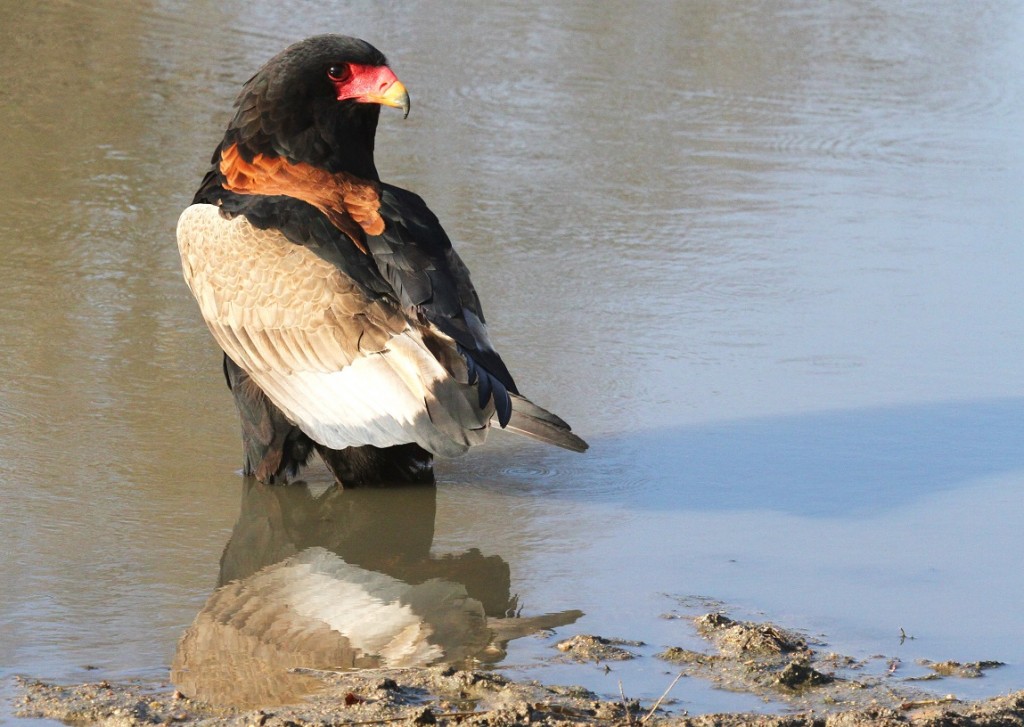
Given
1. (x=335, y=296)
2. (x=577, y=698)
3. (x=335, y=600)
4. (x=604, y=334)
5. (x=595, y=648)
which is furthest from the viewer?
(x=604, y=334)

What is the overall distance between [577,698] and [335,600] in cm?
98

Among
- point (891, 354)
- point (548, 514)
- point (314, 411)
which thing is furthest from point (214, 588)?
point (891, 354)

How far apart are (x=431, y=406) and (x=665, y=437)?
1.31m

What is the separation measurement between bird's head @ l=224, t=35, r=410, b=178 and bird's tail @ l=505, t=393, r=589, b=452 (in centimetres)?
114

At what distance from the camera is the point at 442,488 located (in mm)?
5316

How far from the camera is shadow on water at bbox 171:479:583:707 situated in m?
3.95

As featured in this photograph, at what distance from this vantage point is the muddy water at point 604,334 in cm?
451

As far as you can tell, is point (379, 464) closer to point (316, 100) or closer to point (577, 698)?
point (316, 100)

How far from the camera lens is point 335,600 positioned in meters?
4.42

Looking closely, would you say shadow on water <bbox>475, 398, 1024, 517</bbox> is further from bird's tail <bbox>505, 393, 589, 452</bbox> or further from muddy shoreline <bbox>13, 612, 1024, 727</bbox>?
muddy shoreline <bbox>13, 612, 1024, 727</bbox>

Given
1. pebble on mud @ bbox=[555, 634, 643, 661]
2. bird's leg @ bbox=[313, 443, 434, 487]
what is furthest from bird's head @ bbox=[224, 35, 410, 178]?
pebble on mud @ bbox=[555, 634, 643, 661]

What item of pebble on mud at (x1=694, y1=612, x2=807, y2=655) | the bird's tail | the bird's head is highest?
the bird's head

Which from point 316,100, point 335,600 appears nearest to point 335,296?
point 316,100

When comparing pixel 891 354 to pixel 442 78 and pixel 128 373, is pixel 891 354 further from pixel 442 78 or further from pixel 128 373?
pixel 442 78
